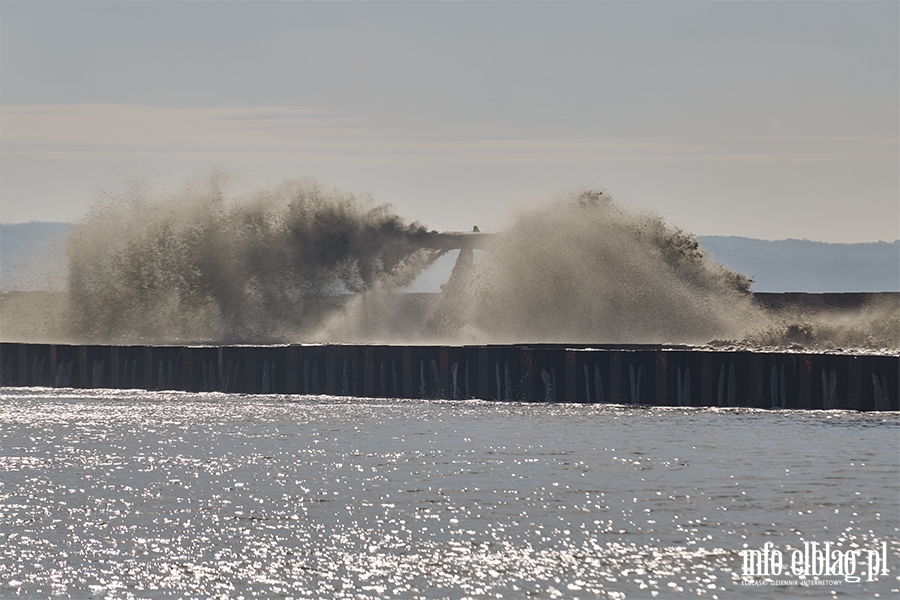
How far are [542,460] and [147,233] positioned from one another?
31358 mm

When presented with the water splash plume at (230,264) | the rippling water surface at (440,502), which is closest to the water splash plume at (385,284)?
the water splash plume at (230,264)

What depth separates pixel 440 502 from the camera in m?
18.0

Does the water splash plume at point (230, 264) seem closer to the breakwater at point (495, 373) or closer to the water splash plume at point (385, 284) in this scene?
the water splash plume at point (385, 284)

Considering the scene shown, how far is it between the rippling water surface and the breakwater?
1.31 m

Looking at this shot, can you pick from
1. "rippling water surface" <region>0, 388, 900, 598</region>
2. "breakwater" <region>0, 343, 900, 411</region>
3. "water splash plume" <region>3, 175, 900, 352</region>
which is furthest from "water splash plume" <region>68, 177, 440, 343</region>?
"rippling water surface" <region>0, 388, 900, 598</region>

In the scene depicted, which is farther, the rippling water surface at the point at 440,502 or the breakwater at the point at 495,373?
the breakwater at the point at 495,373

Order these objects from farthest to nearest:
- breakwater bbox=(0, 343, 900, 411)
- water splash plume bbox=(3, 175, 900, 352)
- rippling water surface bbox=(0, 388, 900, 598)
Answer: water splash plume bbox=(3, 175, 900, 352)
breakwater bbox=(0, 343, 900, 411)
rippling water surface bbox=(0, 388, 900, 598)

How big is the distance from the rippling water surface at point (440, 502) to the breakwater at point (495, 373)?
1.31 m

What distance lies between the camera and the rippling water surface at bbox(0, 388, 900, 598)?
1369 centimetres

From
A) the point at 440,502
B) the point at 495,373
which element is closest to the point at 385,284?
the point at 495,373

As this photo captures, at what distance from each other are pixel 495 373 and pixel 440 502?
14845 millimetres

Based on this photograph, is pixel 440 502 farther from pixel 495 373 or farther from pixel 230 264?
pixel 230 264

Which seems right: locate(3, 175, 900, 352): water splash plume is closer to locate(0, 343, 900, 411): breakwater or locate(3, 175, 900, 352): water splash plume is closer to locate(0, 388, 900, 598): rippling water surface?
locate(0, 343, 900, 411): breakwater

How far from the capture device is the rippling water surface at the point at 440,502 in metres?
13.7
